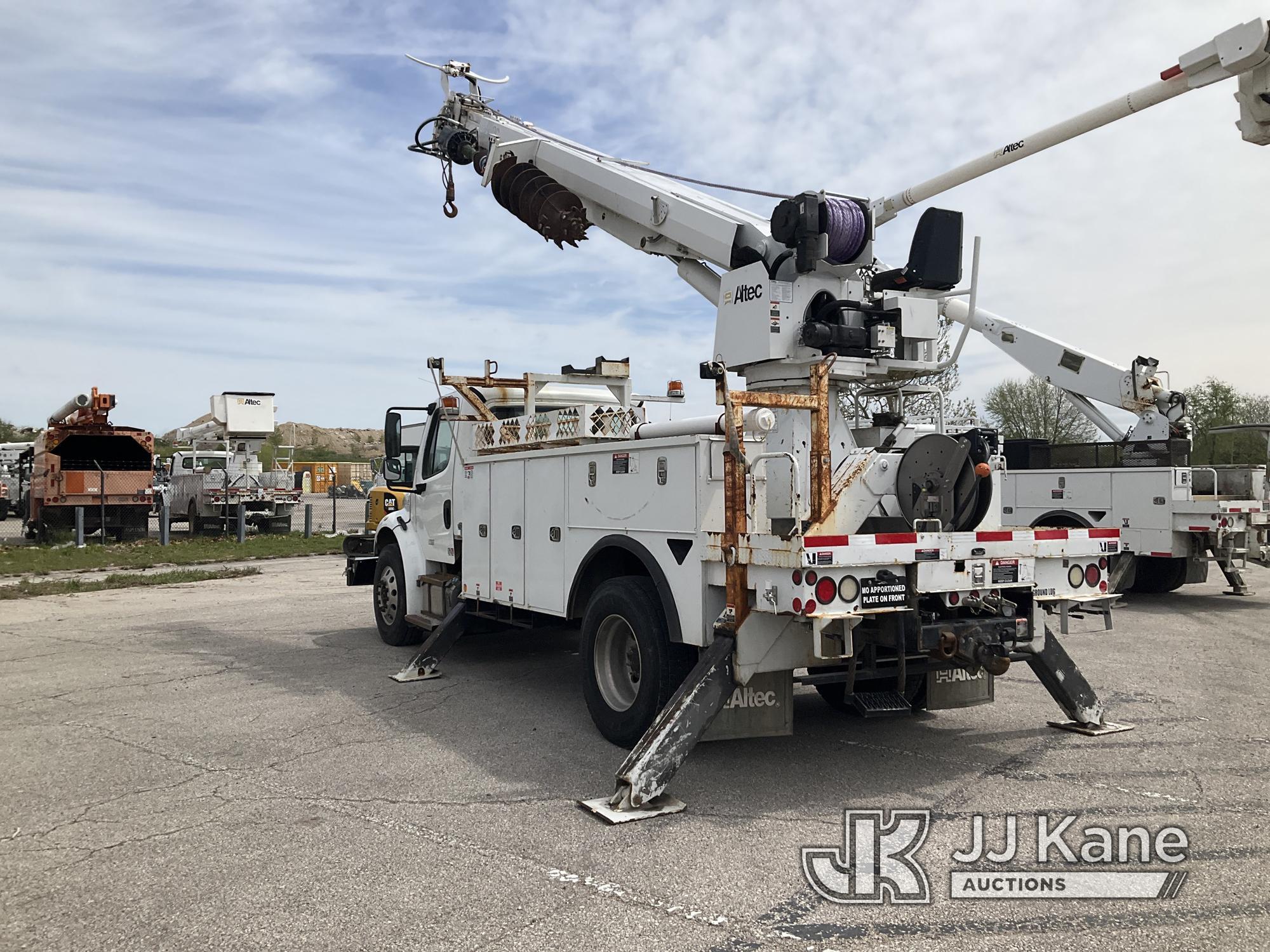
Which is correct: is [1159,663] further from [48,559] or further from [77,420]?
[77,420]

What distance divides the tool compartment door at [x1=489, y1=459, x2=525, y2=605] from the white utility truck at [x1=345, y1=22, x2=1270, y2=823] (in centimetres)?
3

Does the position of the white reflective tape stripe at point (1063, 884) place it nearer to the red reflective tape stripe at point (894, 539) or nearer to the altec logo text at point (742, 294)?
the red reflective tape stripe at point (894, 539)

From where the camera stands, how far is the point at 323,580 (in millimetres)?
16797

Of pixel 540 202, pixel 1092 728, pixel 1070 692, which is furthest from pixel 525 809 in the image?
pixel 540 202

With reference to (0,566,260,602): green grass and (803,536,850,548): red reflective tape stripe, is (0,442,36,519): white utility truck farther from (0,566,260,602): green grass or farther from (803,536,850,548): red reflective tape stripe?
(803,536,850,548): red reflective tape stripe

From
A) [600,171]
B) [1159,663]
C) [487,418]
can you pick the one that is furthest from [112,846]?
[1159,663]

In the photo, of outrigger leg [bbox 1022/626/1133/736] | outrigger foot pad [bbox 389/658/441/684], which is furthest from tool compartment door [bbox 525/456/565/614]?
outrigger leg [bbox 1022/626/1133/736]

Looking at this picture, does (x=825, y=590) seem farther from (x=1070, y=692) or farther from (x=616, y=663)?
(x=1070, y=692)

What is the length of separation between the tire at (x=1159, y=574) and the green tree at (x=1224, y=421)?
1870cm

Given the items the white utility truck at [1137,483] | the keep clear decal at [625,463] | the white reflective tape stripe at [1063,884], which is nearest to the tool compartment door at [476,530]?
the keep clear decal at [625,463]

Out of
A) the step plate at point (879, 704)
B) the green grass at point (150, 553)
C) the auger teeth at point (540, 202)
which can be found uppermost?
the auger teeth at point (540, 202)

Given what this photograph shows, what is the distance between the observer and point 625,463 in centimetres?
642

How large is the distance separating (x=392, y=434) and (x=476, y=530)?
2440mm

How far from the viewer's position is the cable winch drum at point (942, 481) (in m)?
5.80
